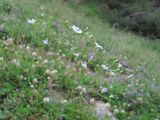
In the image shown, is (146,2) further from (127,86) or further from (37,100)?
(37,100)

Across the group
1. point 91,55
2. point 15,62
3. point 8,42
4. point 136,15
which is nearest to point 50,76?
point 15,62

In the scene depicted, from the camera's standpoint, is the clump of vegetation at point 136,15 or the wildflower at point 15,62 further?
the clump of vegetation at point 136,15

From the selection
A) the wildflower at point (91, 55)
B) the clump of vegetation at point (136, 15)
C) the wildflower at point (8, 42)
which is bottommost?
the clump of vegetation at point (136, 15)

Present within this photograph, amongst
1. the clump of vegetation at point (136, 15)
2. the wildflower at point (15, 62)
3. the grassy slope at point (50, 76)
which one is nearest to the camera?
the grassy slope at point (50, 76)

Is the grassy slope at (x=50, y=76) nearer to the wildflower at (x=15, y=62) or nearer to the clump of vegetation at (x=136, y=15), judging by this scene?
the wildflower at (x=15, y=62)

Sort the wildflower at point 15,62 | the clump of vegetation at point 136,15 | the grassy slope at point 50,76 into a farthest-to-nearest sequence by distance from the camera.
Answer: the clump of vegetation at point 136,15, the wildflower at point 15,62, the grassy slope at point 50,76

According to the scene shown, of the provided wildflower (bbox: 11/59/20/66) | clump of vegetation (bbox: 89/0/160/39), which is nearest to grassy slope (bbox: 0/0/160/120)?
wildflower (bbox: 11/59/20/66)

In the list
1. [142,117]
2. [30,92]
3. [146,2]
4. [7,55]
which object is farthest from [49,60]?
[146,2]

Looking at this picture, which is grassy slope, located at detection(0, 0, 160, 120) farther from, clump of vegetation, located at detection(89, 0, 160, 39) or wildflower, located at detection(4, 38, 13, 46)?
clump of vegetation, located at detection(89, 0, 160, 39)

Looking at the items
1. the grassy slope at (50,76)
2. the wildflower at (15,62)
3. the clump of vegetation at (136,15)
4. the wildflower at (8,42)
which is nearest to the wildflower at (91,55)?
the grassy slope at (50,76)

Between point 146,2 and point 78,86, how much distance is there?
10.0 m

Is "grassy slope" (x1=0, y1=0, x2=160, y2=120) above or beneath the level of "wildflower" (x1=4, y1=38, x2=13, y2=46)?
beneath

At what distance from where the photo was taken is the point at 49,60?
15.1ft

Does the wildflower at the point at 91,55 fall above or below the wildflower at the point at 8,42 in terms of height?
below
